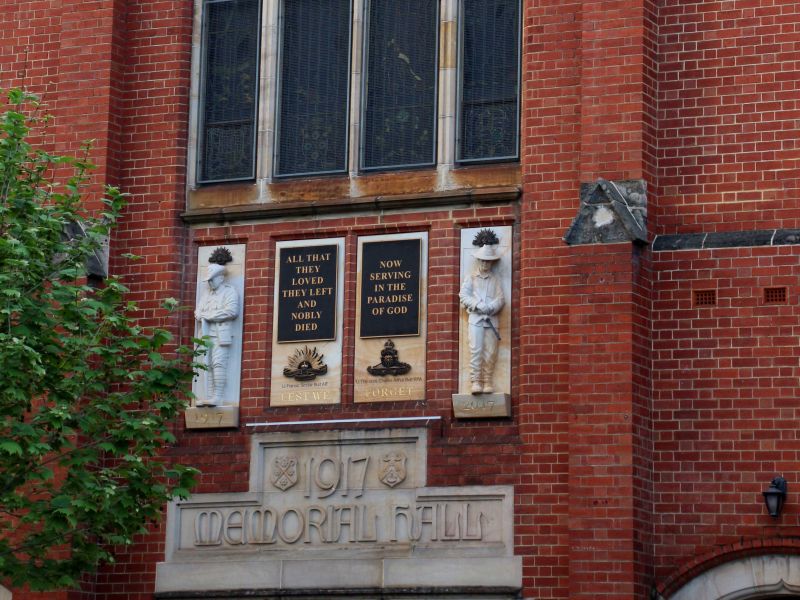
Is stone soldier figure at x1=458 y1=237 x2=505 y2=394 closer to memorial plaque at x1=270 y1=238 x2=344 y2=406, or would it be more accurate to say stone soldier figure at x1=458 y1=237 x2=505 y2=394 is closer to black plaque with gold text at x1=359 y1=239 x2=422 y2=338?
black plaque with gold text at x1=359 y1=239 x2=422 y2=338

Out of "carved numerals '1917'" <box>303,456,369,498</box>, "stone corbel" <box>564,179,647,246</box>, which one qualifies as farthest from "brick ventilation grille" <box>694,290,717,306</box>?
"carved numerals '1917'" <box>303,456,369,498</box>

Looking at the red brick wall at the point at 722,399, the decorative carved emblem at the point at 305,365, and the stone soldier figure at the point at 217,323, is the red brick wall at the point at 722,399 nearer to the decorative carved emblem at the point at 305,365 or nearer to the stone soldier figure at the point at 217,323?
the decorative carved emblem at the point at 305,365

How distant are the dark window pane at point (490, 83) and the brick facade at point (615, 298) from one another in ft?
0.83

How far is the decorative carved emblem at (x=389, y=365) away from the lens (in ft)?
68.6

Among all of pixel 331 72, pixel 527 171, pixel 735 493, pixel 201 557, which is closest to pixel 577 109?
pixel 527 171

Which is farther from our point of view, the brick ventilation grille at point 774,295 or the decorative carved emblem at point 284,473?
the decorative carved emblem at point 284,473

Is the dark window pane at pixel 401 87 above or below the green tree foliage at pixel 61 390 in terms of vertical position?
above

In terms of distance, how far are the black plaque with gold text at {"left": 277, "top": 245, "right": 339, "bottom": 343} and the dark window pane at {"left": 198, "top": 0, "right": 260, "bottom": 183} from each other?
1.37m

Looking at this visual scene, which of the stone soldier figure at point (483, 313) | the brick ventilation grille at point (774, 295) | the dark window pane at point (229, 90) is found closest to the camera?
the brick ventilation grille at point (774, 295)

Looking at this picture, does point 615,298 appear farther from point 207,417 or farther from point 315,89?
point 207,417

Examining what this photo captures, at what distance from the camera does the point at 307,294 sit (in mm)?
21516

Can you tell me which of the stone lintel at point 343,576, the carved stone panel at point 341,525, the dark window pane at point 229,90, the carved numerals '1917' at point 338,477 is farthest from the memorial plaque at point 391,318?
the dark window pane at point 229,90

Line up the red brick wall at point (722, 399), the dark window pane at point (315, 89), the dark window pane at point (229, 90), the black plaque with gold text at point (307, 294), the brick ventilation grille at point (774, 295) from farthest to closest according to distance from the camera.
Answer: the dark window pane at point (229, 90), the dark window pane at point (315, 89), the black plaque with gold text at point (307, 294), the brick ventilation grille at point (774, 295), the red brick wall at point (722, 399)

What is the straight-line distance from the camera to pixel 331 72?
2212 centimetres
